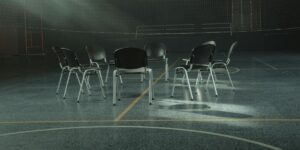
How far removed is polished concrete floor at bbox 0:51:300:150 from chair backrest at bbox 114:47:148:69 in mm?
636

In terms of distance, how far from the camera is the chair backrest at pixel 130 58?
7.05 metres

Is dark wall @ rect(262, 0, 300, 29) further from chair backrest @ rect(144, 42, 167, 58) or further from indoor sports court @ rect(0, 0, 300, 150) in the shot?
chair backrest @ rect(144, 42, 167, 58)

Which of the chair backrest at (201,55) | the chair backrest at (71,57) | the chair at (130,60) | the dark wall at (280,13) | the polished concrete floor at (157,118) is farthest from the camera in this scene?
the dark wall at (280,13)

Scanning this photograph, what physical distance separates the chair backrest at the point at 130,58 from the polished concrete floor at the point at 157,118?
0.64 meters

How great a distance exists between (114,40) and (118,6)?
2.92m

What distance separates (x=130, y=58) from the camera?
7.09 m

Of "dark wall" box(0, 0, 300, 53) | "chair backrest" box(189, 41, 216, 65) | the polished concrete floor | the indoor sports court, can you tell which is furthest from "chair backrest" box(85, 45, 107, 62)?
"dark wall" box(0, 0, 300, 53)

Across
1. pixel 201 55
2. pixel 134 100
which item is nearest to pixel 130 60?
pixel 134 100

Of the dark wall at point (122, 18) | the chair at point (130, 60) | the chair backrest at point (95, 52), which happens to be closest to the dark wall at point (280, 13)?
the dark wall at point (122, 18)

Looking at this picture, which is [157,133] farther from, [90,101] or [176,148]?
[90,101]

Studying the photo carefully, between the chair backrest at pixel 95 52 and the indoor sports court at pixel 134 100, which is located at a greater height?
the chair backrest at pixel 95 52

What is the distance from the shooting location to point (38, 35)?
20359mm

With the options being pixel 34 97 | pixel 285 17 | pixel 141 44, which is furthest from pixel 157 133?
pixel 285 17

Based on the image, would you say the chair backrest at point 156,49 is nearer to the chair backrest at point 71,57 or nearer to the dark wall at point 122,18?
the chair backrest at point 71,57
